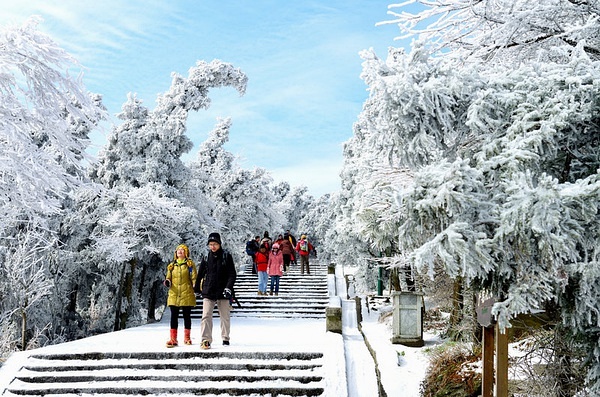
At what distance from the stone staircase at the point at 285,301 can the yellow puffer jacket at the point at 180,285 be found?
5.95 m

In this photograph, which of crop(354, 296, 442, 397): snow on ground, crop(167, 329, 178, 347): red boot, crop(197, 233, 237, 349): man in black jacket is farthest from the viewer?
crop(354, 296, 442, 397): snow on ground

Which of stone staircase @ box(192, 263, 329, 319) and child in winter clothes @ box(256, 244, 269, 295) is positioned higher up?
child in winter clothes @ box(256, 244, 269, 295)

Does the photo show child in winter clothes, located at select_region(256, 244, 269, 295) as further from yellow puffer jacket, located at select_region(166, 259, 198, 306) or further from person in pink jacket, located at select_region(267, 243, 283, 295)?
yellow puffer jacket, located at select_region(166, 259, 198, 306)

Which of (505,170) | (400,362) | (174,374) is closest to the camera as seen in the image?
(505,170)

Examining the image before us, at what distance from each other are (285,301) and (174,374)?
34.1ft

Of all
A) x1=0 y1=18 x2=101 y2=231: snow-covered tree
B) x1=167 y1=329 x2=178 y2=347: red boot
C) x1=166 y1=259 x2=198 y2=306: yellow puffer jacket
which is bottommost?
x1=167 y1=329 x2=178 y2=347: red boot

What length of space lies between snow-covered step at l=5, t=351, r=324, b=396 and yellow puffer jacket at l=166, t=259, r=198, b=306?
0.87 meters

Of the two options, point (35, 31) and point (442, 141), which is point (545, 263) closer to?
point (442, 141)

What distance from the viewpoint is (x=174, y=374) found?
9.24 metres

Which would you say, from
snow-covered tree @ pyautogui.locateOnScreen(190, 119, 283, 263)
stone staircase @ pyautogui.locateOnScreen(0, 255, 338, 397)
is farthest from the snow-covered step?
snow-covered tree @ pyautogui.locateOnScreen(190, 119, 283, 263)

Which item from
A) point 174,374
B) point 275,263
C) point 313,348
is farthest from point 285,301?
point 174,374

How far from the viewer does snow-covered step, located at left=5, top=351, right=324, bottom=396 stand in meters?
8.91

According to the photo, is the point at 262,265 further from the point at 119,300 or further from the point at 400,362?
the point at 400,362

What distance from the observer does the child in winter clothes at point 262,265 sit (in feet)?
61.0
